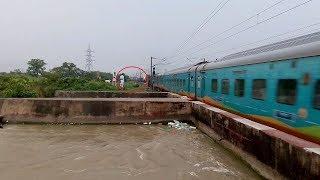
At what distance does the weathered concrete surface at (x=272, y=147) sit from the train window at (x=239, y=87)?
1.07m

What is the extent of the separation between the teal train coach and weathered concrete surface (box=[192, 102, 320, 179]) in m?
0.53

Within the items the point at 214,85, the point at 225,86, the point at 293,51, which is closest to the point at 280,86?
the point at 293,51

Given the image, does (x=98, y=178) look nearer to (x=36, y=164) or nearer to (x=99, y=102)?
(x=36, y=164)

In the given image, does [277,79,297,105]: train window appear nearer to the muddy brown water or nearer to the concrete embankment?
the concrete embankment

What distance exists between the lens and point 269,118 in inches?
391

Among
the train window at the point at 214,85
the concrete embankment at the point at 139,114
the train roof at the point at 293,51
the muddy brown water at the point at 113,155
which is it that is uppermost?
the train roof at the point at 293,51

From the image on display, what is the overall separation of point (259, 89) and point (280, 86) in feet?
4.82

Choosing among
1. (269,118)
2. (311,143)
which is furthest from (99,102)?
(311,143)

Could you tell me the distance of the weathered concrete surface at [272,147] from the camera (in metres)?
6.30

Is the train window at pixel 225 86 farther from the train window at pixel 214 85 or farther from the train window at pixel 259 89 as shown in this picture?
the train window at pixel 259 89

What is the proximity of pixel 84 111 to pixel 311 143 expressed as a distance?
33.2 feet

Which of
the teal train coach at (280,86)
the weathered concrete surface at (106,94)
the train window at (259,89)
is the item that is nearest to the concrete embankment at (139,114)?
the teal train coach at (280,86)

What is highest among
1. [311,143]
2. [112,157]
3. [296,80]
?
[296,80]

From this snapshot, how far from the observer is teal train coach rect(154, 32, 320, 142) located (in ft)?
25.6
